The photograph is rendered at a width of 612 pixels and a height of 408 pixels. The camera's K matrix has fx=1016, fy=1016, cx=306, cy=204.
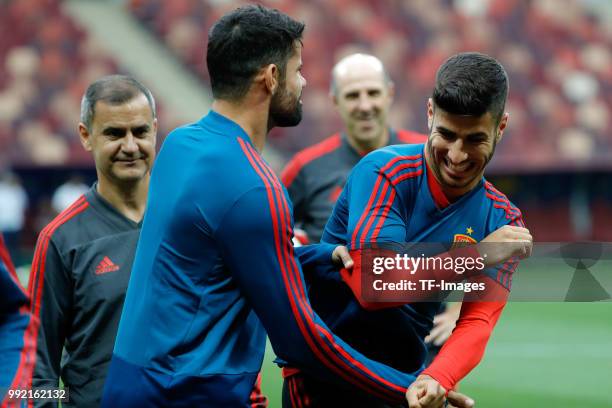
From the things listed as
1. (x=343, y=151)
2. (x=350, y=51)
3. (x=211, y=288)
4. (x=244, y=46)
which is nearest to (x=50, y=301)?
(x=211, y=288)

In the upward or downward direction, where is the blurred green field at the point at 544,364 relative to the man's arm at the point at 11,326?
upward

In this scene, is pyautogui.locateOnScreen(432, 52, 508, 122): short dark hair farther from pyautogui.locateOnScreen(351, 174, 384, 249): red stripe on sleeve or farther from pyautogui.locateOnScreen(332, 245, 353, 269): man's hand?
pyautogui.locateOnScreen(332, 245, 353, 269): man's hand

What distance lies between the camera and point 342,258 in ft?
9.70

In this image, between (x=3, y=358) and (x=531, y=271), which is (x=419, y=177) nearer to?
(x=531, y=271)

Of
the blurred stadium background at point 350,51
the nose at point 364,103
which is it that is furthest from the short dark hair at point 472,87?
the blurred stadium background at point 350,51

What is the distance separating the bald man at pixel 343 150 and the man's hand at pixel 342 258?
273cm

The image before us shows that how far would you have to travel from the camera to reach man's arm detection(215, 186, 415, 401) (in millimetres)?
2664

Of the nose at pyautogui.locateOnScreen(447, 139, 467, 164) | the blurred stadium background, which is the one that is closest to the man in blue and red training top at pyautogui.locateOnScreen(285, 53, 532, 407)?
the nose at pyautogui.locateOnScreen(447, 139, 467, 164)

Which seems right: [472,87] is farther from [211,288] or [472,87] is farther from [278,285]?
[211,288]

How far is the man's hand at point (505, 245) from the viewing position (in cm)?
294

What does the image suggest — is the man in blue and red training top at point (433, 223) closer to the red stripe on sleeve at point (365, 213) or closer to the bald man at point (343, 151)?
the red stripe on sleeve at point (365, 213)

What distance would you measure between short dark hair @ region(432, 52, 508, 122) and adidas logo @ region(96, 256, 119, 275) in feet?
4.25

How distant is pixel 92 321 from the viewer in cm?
351

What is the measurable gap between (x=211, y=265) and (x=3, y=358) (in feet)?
1.89
